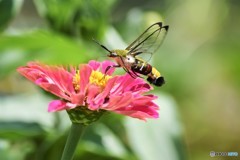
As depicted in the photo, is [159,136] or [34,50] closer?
[34,50]

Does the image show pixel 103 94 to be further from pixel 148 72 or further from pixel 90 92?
pixel 148 72

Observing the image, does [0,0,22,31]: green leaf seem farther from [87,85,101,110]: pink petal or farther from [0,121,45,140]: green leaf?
[87,85,101,110]: pink petal

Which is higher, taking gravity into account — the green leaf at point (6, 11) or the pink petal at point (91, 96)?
the green leaf at point (6, 11)

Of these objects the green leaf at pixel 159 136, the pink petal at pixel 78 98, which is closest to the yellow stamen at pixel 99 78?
the pink petal at pixel 78 98

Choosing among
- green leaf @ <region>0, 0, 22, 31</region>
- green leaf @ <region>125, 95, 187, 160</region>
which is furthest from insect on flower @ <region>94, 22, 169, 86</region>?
green leaf @ <region>125, 95, 187, 160</region>

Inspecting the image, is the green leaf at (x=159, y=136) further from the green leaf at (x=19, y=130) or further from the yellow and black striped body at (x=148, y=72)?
the yellow and black striped body at (x=148, y=72)

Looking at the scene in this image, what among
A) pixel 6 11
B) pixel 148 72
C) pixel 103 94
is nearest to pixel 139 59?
pixel 148 72

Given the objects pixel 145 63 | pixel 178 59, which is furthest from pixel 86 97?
pixel 178 59
